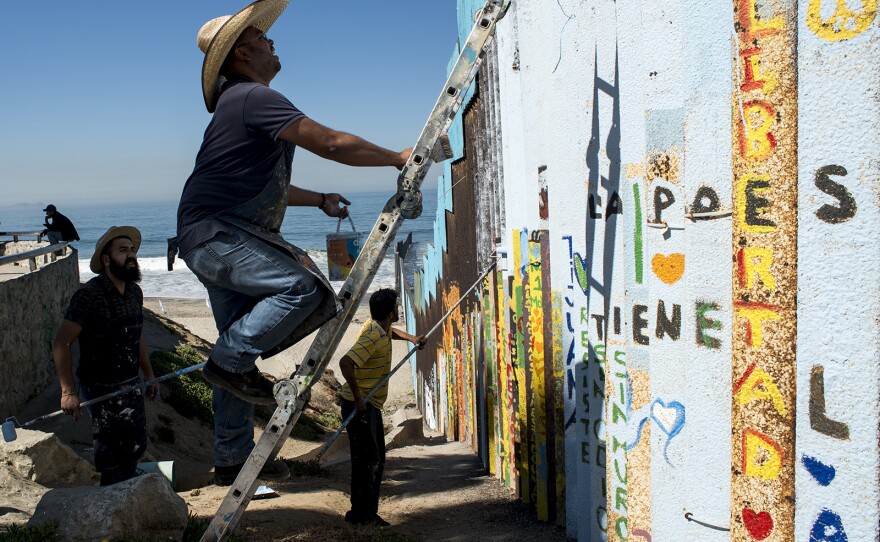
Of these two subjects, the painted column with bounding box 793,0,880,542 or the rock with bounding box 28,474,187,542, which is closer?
the painted column with bounding box 793,0,880,542

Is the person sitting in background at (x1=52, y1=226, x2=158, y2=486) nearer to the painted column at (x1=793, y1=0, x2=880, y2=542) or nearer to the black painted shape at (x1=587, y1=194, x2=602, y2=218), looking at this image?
the black painted shape at (x1=587, y1=194, x2=602, y2=218)

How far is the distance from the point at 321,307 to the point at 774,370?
6.21ft

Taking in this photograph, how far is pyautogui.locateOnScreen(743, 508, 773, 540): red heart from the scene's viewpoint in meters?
2.42

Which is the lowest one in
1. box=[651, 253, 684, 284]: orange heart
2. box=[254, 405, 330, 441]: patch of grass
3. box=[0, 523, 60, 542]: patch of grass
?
box=[254, 405, 330, 441]: patch of grass

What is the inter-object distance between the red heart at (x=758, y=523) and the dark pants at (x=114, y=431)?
4.07 m

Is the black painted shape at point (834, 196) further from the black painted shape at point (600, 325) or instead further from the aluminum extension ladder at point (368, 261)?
the black painted shape at point (600, 325)

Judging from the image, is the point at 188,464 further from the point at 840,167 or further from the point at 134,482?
the point at 840,167

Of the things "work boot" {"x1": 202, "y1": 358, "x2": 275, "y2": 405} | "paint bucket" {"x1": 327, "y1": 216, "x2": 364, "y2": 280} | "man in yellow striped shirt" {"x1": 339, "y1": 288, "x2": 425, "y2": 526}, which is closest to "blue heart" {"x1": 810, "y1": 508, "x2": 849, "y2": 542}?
"work boot" {"x1": 202, "y1": 358, "x2": 275, "y2": 405}

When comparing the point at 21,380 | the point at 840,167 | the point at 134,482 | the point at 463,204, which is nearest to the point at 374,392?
the point at 134,482

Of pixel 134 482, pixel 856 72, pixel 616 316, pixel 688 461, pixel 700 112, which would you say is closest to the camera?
pixel 856 72

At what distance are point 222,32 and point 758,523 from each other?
279 cm

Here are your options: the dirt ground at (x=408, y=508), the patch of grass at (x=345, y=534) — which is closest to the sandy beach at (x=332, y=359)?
the dirt ground at (x=408, y=508)

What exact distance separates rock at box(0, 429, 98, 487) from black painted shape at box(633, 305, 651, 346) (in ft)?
15.7

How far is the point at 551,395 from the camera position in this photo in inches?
192
